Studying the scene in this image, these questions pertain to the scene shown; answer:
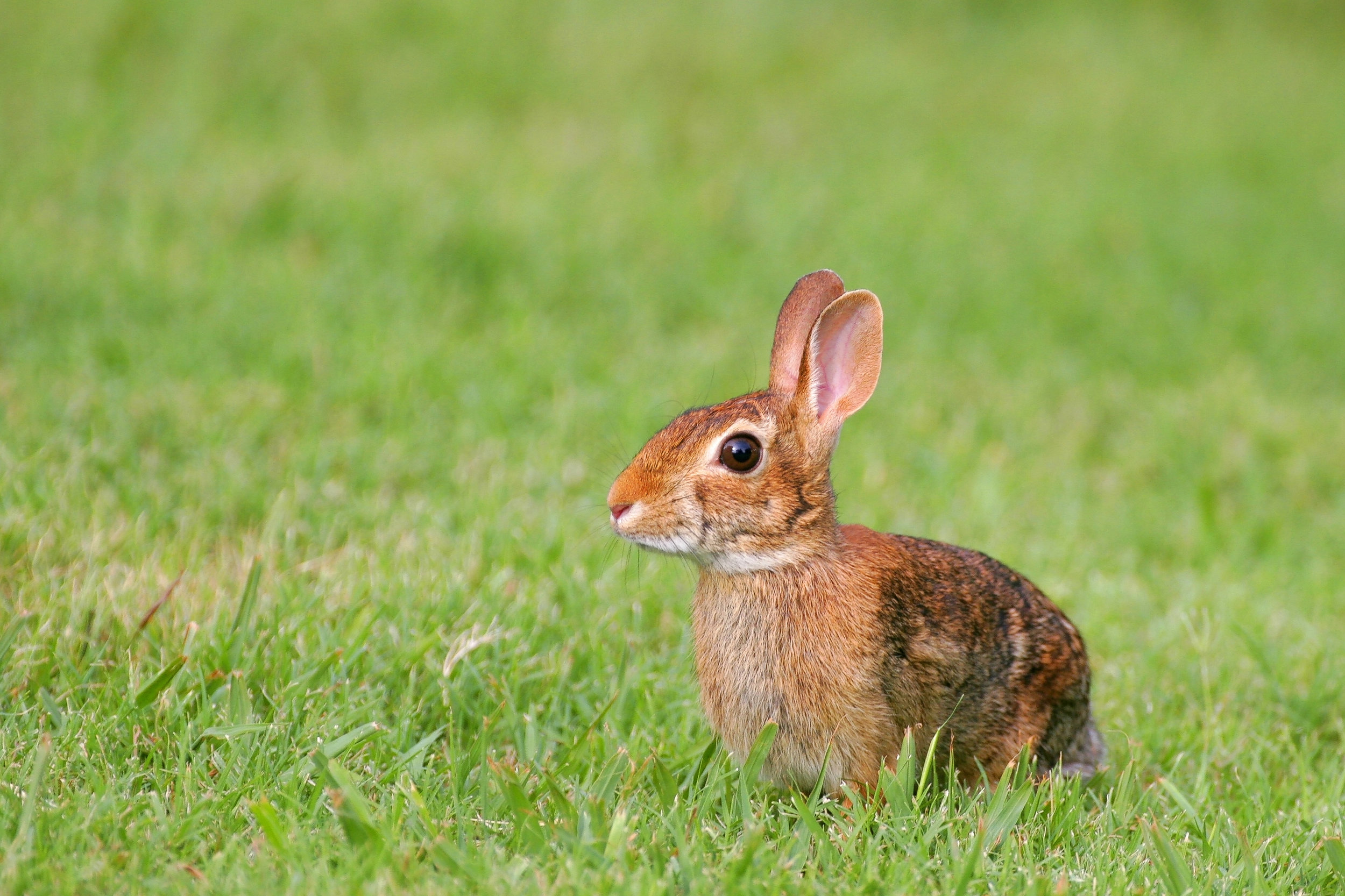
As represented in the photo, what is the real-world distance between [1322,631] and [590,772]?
2.70m

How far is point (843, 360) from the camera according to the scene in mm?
3162

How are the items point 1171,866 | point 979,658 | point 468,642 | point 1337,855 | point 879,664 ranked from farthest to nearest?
point 468,642, point 979,658, point 879,664, point 1337,855, point 1171,866

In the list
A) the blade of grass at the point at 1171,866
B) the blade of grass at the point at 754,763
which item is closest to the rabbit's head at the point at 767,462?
the blade of grass at the point at 754,763

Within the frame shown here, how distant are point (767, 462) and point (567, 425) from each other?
2.38 metres

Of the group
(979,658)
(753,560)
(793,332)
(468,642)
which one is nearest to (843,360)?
(793,332)

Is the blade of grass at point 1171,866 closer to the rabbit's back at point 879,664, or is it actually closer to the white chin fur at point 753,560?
the rabbit's back at point 879,664

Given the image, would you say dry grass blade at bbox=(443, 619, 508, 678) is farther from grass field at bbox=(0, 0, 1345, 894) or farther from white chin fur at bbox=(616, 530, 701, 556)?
white chin fur at bbox=(616, 530, 701, 556)

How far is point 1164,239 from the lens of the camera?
29.3ft

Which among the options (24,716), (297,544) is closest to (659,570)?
(297,544)

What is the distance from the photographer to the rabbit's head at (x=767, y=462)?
2898 mm

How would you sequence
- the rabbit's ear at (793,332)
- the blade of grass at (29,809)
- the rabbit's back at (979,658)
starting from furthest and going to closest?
1. the rabbit's ear at (793,332)
2. the rabbit's back at (979,658)
3. the blade of grass at (29,809)

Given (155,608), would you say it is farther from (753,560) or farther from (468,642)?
(753,560)

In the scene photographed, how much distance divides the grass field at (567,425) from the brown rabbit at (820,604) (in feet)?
0.63

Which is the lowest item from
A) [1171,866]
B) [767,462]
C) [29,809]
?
[29,809]
